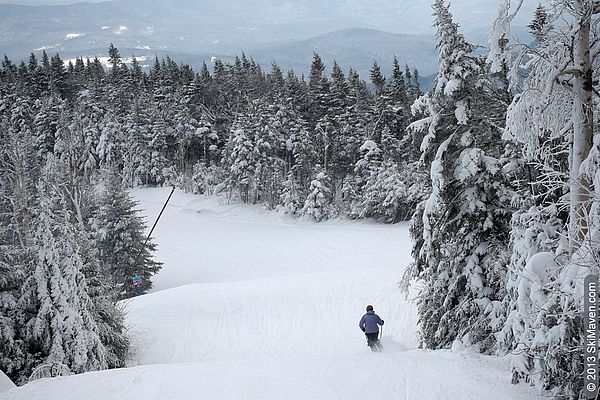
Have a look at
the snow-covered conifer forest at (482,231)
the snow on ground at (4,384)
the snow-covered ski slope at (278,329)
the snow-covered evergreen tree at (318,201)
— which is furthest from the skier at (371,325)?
the snow-covered evergreen tree at (318,201)

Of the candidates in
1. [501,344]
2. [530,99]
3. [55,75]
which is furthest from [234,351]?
[55,75]

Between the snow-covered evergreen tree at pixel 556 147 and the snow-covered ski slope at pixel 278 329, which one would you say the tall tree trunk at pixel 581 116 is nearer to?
the snow-covered evergreen tree at pixel 556 147

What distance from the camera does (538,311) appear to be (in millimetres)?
6949

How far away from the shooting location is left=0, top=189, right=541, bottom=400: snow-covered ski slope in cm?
898

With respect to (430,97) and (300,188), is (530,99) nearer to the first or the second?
(430,97)

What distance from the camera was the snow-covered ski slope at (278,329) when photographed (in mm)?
8984

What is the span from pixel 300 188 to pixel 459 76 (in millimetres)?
40010

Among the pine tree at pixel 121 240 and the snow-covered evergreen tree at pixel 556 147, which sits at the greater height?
the snow-covered evergreen tree at pixel 556 147

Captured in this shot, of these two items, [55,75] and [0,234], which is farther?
[55,75]

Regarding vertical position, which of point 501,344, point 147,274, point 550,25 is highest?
point 550,25

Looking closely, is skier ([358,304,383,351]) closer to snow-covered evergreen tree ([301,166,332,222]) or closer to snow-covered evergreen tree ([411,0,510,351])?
snow-covered evergreen tree ([411,0,510,351])

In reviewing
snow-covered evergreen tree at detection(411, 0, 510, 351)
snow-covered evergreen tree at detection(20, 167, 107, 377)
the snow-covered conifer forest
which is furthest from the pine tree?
snow-covered evergreen tree at detection(411, 0, 510, 351)

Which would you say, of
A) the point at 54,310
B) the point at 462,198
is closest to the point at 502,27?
the point at 462,198

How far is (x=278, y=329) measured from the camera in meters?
19.5
